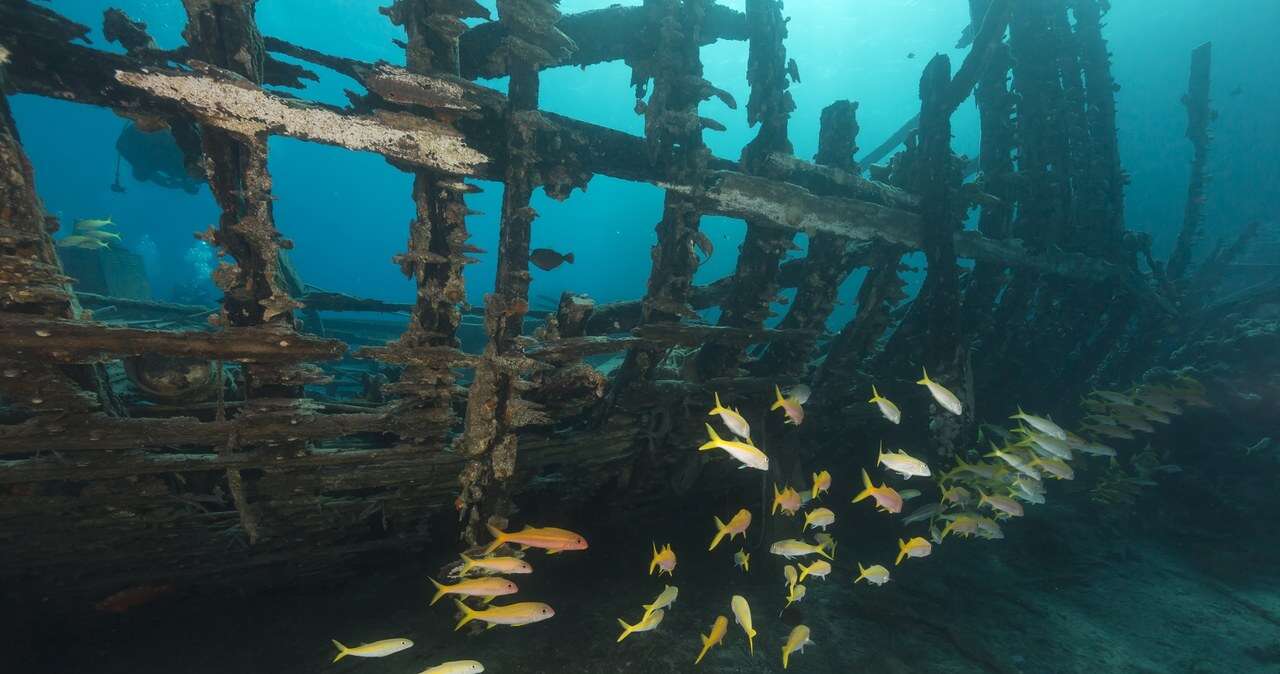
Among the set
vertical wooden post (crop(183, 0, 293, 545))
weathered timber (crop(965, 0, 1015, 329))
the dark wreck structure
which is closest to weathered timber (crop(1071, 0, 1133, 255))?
the dark wreck structure

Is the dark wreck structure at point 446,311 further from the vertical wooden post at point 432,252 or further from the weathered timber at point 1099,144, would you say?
the weathered timber at point 1099,144

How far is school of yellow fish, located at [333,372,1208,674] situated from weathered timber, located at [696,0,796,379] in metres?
1.11

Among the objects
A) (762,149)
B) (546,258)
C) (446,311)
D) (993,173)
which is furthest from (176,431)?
(993,173)

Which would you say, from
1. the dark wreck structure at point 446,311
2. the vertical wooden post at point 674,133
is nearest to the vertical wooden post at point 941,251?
the dark wreck structure at point 446,311

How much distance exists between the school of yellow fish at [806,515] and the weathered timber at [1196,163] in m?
4.23

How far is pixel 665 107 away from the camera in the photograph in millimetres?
4594

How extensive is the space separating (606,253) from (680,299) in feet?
451

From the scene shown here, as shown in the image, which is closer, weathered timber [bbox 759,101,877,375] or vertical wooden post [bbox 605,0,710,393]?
vertical wooden post [bbox 605,0,710,393]

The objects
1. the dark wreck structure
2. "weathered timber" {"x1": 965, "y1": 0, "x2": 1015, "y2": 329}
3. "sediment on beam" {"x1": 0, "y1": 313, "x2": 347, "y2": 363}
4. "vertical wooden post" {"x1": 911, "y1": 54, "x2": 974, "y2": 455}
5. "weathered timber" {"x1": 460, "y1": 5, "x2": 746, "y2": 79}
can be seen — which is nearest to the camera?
"sediment on beam" {"x1": 0, "y1": 313, "x2": 347, "y2": 363}

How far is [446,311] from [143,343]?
2022 millimetres

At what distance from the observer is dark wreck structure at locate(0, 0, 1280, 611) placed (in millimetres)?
3352

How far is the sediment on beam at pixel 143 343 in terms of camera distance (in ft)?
10.6

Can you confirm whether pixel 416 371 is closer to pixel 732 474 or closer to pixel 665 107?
pixel 665 107

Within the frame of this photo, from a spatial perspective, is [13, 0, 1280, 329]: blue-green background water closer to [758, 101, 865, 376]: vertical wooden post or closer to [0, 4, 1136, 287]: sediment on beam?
[0, 4, 1136, 287]: sediment on beam
